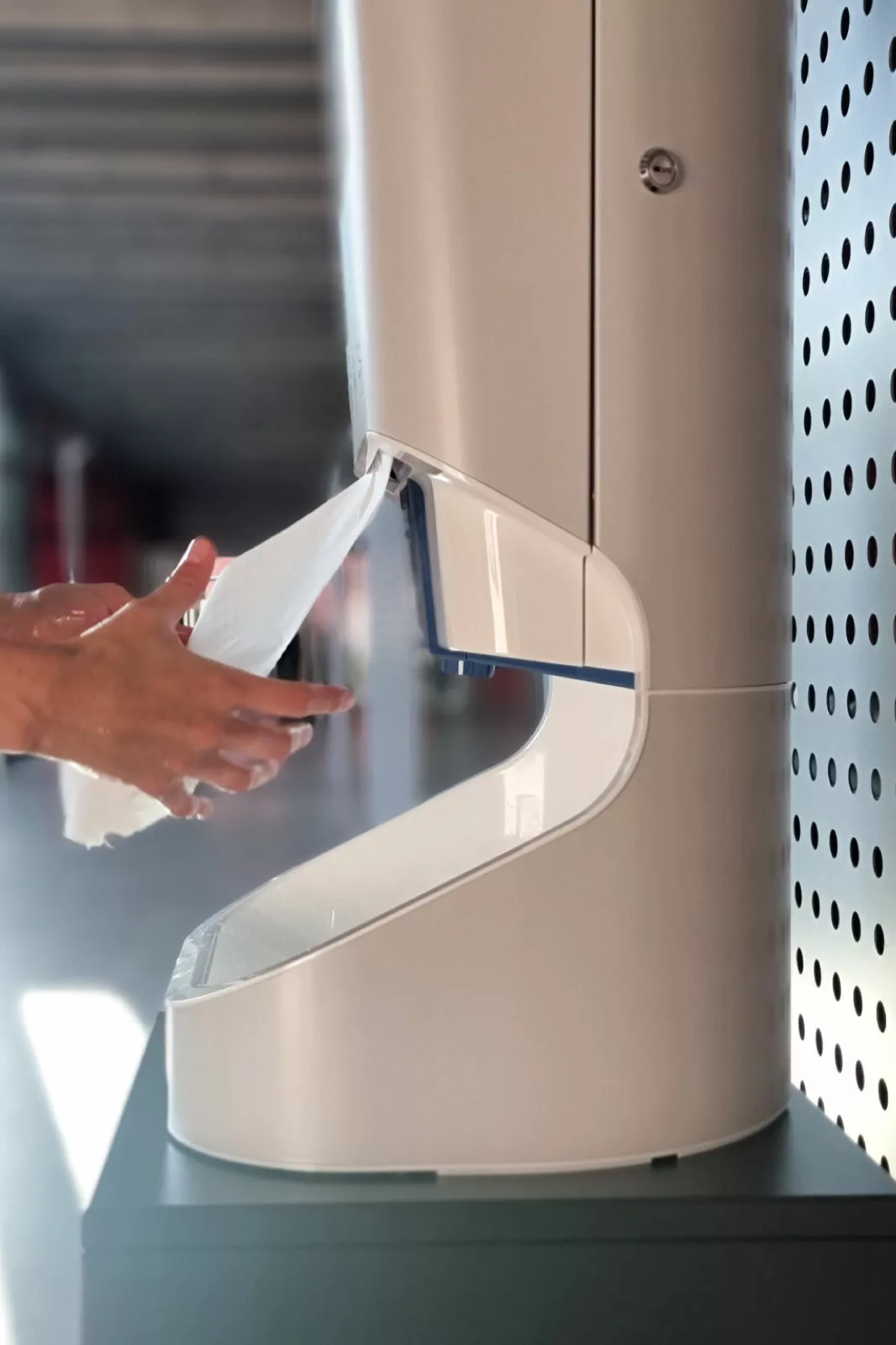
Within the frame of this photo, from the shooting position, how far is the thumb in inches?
21.7

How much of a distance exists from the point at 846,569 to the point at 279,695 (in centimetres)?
40

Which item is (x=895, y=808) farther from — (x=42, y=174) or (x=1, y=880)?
(x=42, y=174)

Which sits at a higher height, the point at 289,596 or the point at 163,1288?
the point at 289,596

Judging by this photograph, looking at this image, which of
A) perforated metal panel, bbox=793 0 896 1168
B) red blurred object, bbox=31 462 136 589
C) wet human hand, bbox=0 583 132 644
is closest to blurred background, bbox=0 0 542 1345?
red blurred object, bbox=31 462 136 589

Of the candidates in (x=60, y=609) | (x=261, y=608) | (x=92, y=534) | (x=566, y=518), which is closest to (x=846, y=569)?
(x=566, y=518)

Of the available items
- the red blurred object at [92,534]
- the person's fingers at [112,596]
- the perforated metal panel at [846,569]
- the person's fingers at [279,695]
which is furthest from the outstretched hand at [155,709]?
the red blurred object at [92,534]

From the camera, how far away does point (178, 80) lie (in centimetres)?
314

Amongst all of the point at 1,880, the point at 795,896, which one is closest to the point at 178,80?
the point at 1,880

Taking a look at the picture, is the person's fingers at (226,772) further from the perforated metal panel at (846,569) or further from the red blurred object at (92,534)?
the red blurred object at (92,534)

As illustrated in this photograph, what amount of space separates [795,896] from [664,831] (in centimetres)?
31

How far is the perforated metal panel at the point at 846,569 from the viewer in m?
0.69

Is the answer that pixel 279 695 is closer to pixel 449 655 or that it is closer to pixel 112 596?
pixel 449 655

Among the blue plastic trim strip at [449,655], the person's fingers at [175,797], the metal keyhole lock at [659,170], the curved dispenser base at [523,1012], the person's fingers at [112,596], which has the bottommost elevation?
the curved dispenser base at [523,1012]

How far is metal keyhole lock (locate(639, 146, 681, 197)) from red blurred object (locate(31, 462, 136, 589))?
5981mm
